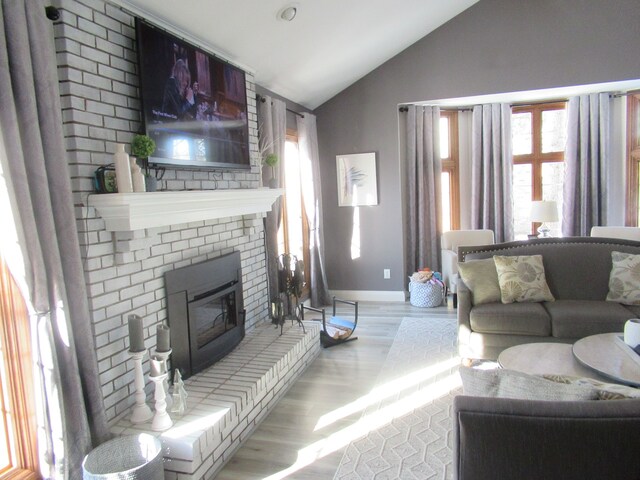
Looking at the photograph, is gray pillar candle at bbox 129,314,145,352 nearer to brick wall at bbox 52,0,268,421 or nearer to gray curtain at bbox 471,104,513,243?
brick wall at bbox 52,0,268,421

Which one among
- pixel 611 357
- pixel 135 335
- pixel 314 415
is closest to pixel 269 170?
pixel 314 415

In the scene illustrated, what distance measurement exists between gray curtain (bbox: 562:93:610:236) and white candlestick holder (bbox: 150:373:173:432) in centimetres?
493

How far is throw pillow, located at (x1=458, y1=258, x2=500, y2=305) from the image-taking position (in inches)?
145

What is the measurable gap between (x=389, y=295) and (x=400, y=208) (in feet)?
3.50

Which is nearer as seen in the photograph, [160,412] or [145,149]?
[160,412]

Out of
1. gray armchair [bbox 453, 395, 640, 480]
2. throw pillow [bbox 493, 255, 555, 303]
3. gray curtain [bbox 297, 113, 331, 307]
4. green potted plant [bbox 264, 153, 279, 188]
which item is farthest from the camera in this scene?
gray curtain [bbox 297, 113, 331, 307]

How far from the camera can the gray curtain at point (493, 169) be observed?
18.4 ft

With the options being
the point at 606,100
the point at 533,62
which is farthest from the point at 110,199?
the point at 606,100

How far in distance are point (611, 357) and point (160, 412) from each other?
236cm

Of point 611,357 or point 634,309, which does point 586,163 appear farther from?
point 611,357

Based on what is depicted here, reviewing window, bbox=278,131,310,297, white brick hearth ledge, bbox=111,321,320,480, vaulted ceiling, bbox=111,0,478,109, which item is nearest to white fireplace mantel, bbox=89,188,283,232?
white brick hearth ledge, bbox=111,321,320,480

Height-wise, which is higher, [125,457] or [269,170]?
[269,170]

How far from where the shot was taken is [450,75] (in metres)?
5.26

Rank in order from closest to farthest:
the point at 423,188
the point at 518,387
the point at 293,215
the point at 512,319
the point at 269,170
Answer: the point at 518,387 < the point at 512,319 < the point at 269,170 < the point at 293,215 < the point at 423,188
